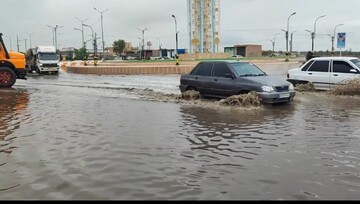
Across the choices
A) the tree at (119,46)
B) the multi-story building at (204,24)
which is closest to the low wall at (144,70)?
the multi-story building at (204,24)

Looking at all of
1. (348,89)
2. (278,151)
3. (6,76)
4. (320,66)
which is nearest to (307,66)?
(320,66)

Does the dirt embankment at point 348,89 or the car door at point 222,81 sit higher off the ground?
the car door at point 222,81

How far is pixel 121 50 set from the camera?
445ft

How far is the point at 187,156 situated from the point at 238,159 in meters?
0.85

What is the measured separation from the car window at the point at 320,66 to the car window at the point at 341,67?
31 centimetres

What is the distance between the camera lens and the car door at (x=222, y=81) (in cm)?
1253

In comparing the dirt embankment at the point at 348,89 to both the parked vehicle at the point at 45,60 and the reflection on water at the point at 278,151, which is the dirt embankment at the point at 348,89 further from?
the parked vehicle at the point at 45,60

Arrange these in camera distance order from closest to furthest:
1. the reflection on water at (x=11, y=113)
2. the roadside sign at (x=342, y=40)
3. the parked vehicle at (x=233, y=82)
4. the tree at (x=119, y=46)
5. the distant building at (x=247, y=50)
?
the reflection on water at (x=11, y=113) < the parked vehicle at (x=233, y=82) < the roadside sign at (x=342, y=40) < the distant building at (x=247, y=50) < the tree at (x=119, y=46)

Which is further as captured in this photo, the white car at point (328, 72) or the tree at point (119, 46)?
the tree at point (119, 46)

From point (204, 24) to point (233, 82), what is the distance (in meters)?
83.1

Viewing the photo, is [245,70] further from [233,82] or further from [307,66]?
[307,66]

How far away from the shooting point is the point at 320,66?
15328 millimetres

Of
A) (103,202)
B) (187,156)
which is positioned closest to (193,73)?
(187,156)

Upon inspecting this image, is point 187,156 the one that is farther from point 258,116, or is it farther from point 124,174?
point 258,116
